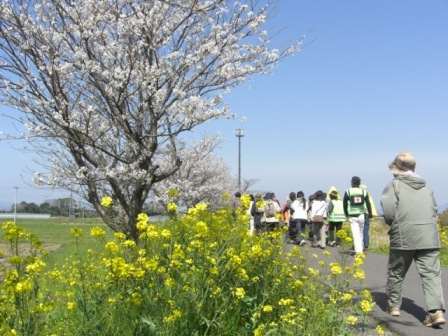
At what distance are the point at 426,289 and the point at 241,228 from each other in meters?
2.23

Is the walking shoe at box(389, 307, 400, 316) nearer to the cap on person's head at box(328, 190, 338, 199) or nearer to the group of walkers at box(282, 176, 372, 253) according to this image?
the group of walkers at box(282, 176, 372, 253)

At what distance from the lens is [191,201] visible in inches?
729

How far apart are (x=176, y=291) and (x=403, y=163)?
351cm

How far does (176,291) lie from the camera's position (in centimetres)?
340

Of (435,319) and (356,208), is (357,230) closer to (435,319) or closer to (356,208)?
(356,208)

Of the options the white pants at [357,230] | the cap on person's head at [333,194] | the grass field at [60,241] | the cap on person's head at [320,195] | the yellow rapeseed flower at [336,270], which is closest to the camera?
the yellow rapeseed flower at [336,270]

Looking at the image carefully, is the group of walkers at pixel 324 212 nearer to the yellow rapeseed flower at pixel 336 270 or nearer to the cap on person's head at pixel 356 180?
the cap on person's head at pixel 356 180

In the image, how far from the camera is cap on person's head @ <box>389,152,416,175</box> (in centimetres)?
585

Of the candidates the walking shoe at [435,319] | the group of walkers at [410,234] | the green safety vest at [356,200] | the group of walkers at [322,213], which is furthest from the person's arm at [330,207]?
the walking shoe at [435,319]

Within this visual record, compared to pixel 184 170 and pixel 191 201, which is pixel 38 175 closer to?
pixel 191 201

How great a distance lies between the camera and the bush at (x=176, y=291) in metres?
3.13

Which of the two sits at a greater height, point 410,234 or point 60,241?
point 410,234

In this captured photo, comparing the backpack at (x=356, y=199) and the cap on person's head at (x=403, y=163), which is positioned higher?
the cap on person's head at (x=403, y=163)

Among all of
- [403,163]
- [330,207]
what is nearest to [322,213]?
[330,207]
